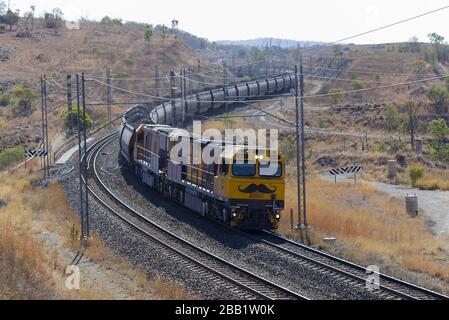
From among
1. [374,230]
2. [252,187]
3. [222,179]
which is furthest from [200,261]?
[374,230]

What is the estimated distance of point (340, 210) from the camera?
111ft

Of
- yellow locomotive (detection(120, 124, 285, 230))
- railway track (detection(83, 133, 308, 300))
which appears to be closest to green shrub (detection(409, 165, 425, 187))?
yellow locomotive (detection(120, 124, 285, 230))

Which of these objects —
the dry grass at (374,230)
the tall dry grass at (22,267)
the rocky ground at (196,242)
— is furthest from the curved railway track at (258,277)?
the tall dry grass at (22,267)

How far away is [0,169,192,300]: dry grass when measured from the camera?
17.4m

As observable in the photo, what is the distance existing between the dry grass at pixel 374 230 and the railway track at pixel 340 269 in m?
1.11

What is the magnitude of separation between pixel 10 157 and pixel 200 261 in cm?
3728

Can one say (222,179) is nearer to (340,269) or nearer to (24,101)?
(340,269)

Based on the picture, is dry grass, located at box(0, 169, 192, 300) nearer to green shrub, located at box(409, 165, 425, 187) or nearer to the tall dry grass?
the tall dry grass

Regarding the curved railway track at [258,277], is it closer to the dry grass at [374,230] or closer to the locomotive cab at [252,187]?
the locomotive cab at [252,187]

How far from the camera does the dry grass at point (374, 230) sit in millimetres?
23766

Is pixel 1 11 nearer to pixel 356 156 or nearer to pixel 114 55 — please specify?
pixel 114 55

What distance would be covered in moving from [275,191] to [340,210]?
7408 mm
